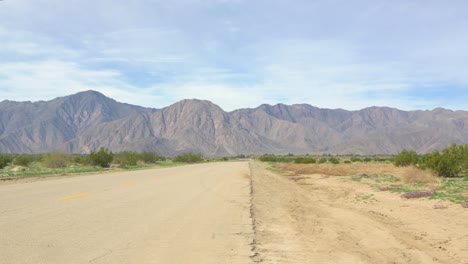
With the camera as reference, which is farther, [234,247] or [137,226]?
[137,226]

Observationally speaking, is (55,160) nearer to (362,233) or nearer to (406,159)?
(406,159)

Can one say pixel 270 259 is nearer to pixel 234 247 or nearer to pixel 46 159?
pixel 234 247

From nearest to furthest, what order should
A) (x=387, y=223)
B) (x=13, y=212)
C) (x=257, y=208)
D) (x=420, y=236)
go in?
(x=420, y=236)
(x=13, y=212)
(x=387, y=223)
(x=257, y=208)

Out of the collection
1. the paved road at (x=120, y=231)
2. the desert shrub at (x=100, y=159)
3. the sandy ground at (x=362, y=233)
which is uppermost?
the desert shrub at (x=100, y=159)

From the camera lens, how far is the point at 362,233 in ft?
33.5

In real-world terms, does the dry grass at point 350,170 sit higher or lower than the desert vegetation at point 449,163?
lower

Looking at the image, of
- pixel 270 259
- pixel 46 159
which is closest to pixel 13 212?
pixel 270 259

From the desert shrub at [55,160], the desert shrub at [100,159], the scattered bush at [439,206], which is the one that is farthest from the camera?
the desert shrub at [100,159]

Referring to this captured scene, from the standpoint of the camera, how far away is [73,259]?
6.54 m

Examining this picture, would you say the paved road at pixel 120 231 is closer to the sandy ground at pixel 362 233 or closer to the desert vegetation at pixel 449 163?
the sandy ground at pixel 362 233

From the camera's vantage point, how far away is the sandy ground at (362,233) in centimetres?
781

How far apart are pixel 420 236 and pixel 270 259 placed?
15.5ft

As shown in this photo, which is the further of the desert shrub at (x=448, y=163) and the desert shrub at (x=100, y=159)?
the desert shrub at (x=100, y=159)

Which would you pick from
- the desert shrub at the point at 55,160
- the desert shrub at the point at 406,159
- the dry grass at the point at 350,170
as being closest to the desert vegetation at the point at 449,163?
the dry grass at the point at 350,170
